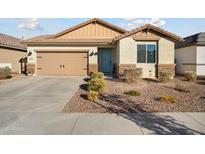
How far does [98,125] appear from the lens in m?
6.31

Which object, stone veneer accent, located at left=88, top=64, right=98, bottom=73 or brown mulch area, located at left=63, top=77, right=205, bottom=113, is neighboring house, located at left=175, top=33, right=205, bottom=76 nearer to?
brown mulch area, located at left=63, top=77, right=205, bottom=113

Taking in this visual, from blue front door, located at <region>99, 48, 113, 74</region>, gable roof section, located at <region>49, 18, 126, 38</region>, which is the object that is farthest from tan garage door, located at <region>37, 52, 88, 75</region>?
gable roof section, located at <region>49, 18, 126, 38</region>

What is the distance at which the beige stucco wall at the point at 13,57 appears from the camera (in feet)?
65.0

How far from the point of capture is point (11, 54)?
21.3 meters

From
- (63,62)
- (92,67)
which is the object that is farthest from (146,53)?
(63,62)

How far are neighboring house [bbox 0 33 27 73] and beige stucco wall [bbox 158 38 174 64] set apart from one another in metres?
13.3

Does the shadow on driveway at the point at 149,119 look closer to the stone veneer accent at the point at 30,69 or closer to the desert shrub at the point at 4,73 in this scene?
the desert shrub at the point at 4,73

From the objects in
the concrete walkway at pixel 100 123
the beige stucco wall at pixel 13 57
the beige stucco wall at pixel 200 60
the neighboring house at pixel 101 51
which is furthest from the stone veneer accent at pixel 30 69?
the beige stucco wall at pixel 200 60

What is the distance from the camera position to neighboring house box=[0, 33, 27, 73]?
19.7 metres

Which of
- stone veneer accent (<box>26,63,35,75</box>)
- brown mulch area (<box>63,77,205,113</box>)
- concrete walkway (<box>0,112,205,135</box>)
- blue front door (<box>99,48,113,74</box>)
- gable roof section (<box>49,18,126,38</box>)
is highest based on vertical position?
gable roof section (<box>49,18,126,38</box>)
